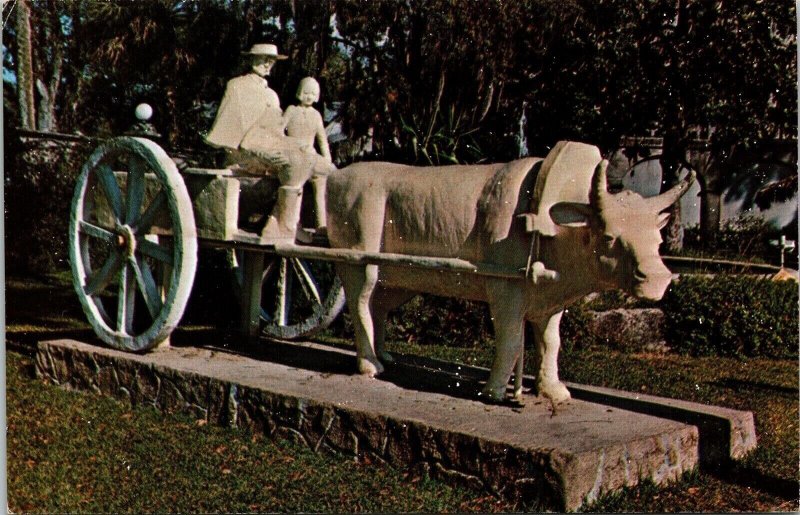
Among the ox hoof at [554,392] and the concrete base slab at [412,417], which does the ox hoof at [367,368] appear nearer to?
the concrete base slab at [412,417]

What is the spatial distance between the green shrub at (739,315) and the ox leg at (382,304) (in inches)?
130

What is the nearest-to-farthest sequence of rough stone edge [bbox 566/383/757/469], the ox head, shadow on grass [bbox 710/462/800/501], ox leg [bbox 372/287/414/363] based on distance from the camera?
the ox head, shadow on grass [bbox 710/462/800/501], rough stone edge [bbox 566/383/757/469], ox leg [bbox 372/287/414/363]

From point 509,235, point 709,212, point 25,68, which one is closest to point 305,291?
point 509,235

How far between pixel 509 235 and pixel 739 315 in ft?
12.8

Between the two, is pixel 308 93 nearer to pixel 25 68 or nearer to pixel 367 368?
pixel 367 368

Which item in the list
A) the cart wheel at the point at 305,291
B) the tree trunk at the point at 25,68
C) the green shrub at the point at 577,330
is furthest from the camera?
the tree trunk at the point at 25,68

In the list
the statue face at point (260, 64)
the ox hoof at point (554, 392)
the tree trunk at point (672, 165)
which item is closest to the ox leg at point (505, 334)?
the ox hoof at point (554, 392)

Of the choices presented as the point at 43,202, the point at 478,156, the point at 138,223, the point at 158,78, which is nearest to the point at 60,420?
the point at 138,223

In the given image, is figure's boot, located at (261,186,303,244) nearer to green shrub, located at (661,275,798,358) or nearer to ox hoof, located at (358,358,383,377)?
ox hoof, located at (358,358,383,377)

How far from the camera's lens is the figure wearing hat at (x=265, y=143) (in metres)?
6.34

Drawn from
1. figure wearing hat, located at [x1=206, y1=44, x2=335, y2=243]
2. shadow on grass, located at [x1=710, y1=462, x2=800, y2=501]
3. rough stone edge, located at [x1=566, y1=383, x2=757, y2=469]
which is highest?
figure wearing hat, located at [x1=206, y1=44, x2=335, y2=243]

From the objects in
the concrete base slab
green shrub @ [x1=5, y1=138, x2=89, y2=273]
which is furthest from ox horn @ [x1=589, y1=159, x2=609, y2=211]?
green shrub @ [x1=5, y1=138, x2=89, y2=273]

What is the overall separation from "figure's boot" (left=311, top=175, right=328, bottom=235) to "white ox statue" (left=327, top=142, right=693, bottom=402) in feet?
0.74

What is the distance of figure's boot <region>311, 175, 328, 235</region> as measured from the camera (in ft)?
20.9
